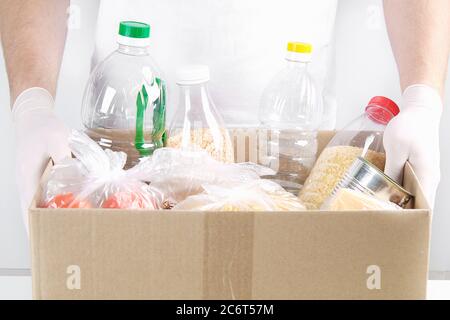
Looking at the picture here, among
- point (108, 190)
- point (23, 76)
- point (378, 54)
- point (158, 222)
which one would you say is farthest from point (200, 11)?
point (158, 222)

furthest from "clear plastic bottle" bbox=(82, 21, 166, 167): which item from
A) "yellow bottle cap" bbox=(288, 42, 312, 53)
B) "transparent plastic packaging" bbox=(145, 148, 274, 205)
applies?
"yellow bottle cap" bbox=(288, 42, 312, 53)

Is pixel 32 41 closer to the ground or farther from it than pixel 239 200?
farther from it

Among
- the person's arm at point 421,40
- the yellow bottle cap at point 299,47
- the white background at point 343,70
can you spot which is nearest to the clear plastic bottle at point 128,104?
the yellow bottle cap at point 299,47

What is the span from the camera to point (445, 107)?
2082mm

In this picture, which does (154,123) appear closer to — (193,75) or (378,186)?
(193,75)

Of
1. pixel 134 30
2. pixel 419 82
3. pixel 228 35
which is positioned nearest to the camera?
pixel 134 30

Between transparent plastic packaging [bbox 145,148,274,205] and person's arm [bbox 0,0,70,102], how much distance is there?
0.48 m

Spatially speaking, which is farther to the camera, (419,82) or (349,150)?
(419,82)

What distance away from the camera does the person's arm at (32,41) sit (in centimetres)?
143

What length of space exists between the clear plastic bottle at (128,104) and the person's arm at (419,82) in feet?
1.29

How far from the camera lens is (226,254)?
2.77 ft

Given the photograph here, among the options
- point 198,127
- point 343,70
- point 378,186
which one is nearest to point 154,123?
point 198,127

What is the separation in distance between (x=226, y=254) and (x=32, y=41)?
0.85 meters

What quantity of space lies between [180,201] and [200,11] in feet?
2.42
